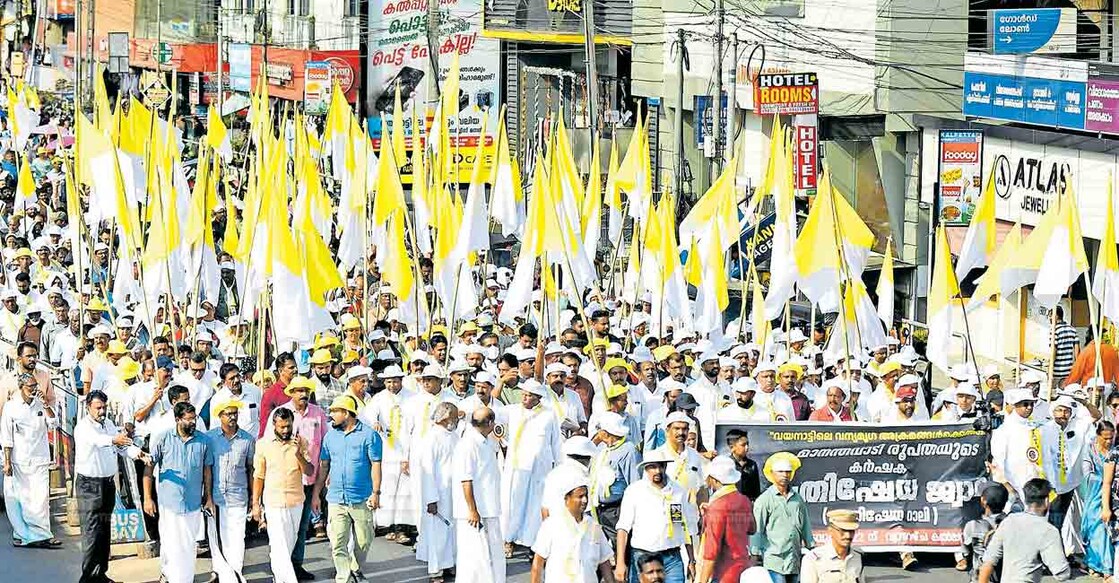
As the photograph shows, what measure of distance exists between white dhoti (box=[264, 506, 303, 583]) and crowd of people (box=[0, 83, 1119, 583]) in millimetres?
13

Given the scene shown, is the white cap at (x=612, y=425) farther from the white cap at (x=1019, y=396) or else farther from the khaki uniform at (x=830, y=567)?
the white cap at (x=1019, y=396)

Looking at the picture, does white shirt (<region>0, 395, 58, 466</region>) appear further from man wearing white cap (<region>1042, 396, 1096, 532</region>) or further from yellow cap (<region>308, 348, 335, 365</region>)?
man wearing white cap (<region>1042, 396, 1096, 532</region>)

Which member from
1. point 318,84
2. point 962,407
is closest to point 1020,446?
point 962,407

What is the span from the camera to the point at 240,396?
14844 mm

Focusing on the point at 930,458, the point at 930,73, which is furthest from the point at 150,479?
the point at 930,73

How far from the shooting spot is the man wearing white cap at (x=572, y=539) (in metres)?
11.4

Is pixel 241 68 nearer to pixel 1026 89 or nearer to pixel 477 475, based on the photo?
pixel 1026 89

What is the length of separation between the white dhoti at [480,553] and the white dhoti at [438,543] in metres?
0.63

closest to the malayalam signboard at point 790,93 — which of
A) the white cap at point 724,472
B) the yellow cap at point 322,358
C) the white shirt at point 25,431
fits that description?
the yellow cap at point 322,358

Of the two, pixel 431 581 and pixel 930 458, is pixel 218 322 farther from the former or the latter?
pixel 930 458

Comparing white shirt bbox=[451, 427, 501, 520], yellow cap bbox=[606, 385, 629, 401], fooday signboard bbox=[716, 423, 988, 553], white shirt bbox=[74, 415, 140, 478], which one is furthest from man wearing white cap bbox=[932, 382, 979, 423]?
white shirt bbox=[74, 415, 140, 478]

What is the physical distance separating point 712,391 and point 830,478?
188cm

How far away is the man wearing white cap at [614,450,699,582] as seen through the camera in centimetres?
1150

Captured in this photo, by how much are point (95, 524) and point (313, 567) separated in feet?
4.80
